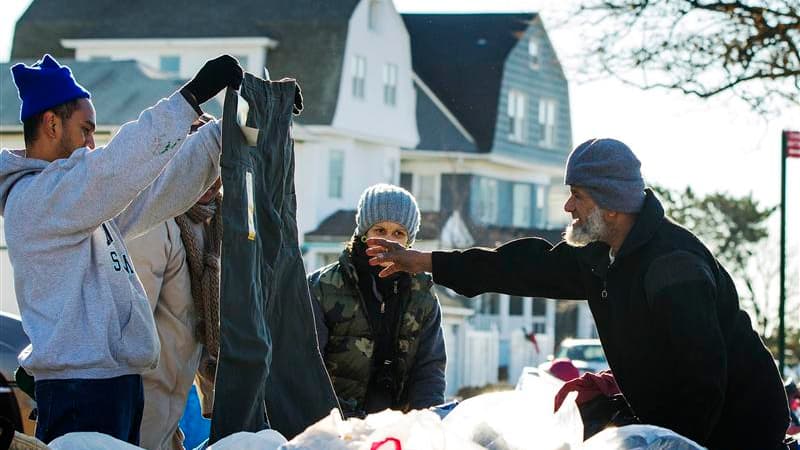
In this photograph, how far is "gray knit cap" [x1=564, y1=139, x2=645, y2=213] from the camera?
16.4 feet

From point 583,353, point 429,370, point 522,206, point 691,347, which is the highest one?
point 691,347

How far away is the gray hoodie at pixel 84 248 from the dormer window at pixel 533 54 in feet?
152

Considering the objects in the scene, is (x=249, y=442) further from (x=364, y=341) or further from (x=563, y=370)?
(x=563, y=370)

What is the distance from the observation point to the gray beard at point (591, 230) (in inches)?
199

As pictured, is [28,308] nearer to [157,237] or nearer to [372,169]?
[157,237]

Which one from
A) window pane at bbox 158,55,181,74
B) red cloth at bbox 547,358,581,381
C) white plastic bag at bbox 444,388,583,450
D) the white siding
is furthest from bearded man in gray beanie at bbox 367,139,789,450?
window pane at bbox 158,55,181,74

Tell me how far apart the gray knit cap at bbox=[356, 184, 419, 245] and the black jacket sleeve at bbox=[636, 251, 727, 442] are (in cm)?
180

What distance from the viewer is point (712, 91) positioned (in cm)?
1532

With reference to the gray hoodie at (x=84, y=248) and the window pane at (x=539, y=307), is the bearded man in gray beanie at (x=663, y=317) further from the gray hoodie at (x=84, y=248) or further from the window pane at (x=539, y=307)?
the window pane at (x=539, y=307)

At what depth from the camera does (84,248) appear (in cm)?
467

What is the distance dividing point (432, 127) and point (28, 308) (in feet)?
142

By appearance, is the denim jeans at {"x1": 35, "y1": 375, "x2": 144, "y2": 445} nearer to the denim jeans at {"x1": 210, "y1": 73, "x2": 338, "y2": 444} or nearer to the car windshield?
the denim jeans at {"x1": 210, "y1": 73, "x2": 338, "y2": 444}

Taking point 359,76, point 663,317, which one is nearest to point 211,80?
point 663,317

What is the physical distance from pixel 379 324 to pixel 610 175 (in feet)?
5.10
